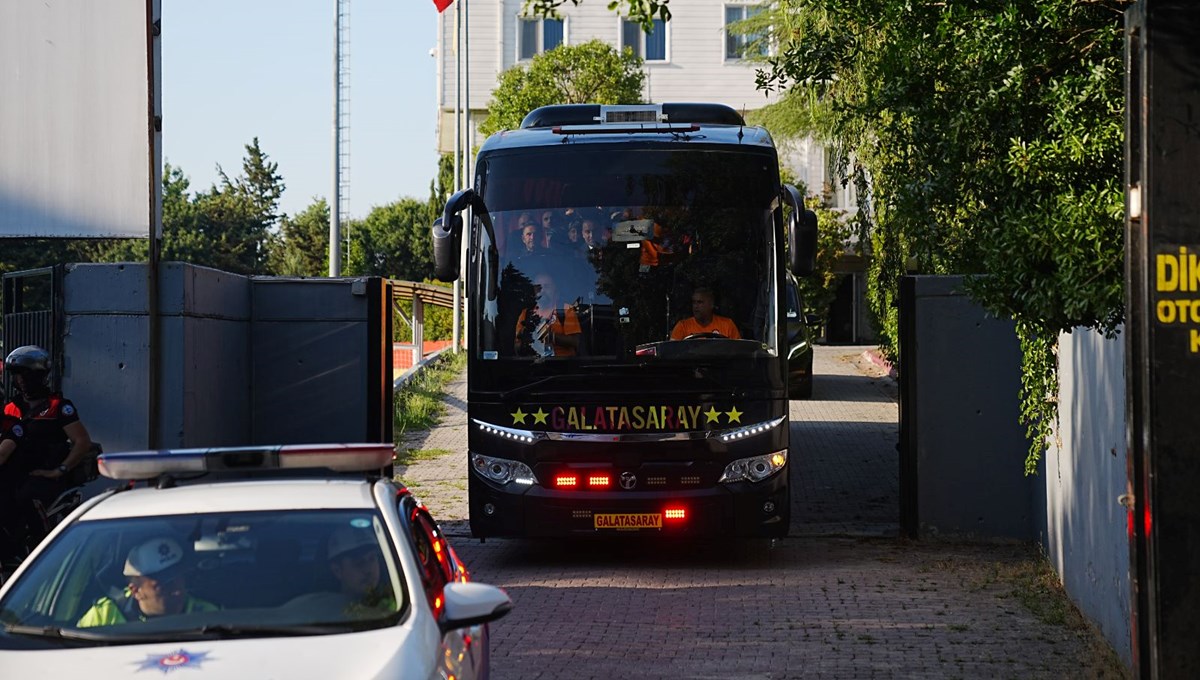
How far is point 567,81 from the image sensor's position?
128 ft

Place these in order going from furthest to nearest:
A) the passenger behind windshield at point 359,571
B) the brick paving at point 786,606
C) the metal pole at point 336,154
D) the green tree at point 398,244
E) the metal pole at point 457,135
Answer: the green tree at point 398,244 → the metal pole at point 457,135 → the metal pole at point 336,154 → the brick paving at point 786,606 → the passenger behind windshield at point 359,571

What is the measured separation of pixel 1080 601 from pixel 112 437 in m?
7.56

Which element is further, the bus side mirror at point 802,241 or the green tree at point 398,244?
the green tree at point 398,244

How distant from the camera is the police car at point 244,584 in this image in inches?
208

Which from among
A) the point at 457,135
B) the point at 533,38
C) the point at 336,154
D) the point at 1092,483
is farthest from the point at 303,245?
the point at 1092,483

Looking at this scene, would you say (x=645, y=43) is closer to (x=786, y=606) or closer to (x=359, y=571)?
(x=786, y=606)

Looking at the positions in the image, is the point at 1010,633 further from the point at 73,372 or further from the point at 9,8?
the point at 9,8

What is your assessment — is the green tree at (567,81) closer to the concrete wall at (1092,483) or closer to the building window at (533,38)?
the building window at (533,38)

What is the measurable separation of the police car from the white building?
1741 inches

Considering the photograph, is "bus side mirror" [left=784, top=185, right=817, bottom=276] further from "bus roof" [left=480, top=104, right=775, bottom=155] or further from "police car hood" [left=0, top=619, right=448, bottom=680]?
"police car hood" [left=0, top=619, right=448, bottom=680]

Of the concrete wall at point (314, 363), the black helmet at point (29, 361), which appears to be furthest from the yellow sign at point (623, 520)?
the black helmet at point (29, 361)

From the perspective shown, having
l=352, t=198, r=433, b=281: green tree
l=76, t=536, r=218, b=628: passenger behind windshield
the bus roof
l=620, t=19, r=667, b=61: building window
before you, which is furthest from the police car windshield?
l=352, t=198, r=433, b=281: green tree

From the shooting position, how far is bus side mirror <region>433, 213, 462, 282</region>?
1262 cm

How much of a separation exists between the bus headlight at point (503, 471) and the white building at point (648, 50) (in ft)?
124
